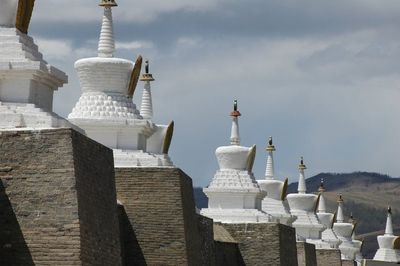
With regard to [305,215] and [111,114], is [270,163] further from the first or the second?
[111,114]

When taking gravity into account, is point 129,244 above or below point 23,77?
below

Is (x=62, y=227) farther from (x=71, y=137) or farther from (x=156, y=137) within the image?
(x=156, y=137)

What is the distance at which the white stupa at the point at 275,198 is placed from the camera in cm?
4916

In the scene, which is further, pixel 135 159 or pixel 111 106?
pixel 111 106

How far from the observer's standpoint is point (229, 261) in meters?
39.7

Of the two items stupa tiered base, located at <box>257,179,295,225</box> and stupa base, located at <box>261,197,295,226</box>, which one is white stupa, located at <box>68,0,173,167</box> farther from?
stupa tiered base, located at <box>257,179,295,225</box>

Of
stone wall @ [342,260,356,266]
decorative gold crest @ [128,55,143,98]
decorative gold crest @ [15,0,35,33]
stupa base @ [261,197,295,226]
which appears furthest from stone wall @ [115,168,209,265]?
stone wall @ [342,260,356,266]

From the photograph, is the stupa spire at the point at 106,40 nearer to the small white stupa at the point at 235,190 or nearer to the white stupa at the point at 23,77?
the white stupa at the point at 23,77

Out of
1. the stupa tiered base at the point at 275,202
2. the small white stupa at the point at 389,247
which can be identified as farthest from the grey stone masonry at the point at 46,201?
the small white stupa at the point at 389,247

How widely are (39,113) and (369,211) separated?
161 m

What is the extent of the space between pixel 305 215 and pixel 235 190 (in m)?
16.2

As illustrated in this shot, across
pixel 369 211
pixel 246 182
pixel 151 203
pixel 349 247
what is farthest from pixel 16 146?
pixel 369 211

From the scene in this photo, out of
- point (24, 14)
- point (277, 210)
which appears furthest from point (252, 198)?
point (24, 14)

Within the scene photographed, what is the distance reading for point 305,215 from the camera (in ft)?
192
